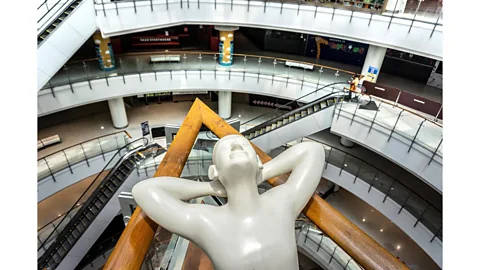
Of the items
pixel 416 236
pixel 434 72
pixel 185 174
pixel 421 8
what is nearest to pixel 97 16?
pixel 185 174

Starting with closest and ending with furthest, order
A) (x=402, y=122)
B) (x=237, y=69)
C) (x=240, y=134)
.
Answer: (x=240, y=134) < (x=402, y=122) < (x=237, y=69)

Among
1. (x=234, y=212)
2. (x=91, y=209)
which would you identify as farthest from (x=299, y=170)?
(x=91, y=209)

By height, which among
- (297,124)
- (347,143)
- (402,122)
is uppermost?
(402,122)

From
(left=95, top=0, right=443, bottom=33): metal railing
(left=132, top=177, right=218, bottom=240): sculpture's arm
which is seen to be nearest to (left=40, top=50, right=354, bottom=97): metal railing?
(left=95, top=0, right=443, bottom=33): metal railing

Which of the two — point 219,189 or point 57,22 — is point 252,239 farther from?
point 57,22

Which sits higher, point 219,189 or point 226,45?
point 219,189

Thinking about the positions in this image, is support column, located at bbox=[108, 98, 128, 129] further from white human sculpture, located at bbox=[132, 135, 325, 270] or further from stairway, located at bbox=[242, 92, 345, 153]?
white human sculpture, located at bbox=[132, 135, 325, 270]

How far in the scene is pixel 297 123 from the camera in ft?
36.9

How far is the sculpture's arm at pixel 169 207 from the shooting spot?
2.98 m

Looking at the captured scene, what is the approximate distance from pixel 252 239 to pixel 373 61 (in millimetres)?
13000

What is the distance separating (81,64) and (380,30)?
1298 cm

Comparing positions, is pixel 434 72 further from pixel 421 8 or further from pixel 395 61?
pixel 421 8

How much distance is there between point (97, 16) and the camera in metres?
10.8

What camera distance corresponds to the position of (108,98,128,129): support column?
14523mm
